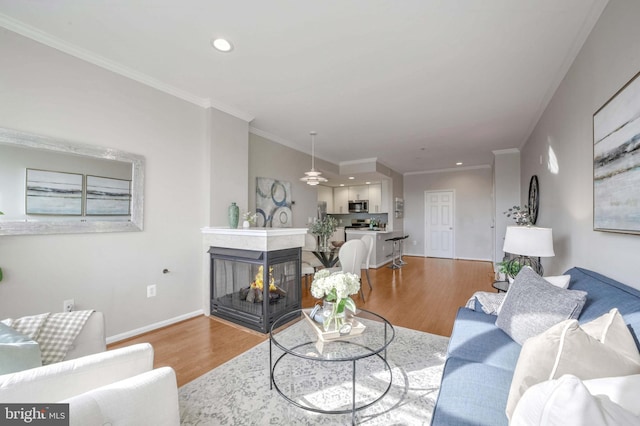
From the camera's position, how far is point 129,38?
7.22 feet

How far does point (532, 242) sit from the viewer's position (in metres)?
2.38

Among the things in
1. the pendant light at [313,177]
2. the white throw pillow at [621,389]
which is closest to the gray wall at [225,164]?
the pendant light at [313,177]

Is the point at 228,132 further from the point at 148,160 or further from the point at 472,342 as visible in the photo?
the point at 472,342

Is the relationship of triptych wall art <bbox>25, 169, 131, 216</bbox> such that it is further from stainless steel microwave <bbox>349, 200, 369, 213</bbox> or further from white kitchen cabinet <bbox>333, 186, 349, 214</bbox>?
white kitchen cabinet <bbox>333, 186, 349, 214</bbox>

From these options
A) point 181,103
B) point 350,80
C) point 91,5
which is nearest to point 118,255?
point 181,103

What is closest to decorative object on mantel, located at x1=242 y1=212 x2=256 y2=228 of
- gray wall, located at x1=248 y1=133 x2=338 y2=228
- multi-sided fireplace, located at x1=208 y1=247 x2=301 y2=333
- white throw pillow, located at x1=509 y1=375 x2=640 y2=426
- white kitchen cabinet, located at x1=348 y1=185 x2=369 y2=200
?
multi-sided fireplace, located at x1=208 y1=247 x2=301 y2=333

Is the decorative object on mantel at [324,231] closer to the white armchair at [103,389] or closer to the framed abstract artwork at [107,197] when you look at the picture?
the framed abstract artwork at [107,197]

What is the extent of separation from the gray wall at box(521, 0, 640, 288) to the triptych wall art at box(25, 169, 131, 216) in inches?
151

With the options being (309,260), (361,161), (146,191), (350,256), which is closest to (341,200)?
(361,161)

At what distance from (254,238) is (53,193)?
1706 millimetres

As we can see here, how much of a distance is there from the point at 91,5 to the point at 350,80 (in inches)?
83.8

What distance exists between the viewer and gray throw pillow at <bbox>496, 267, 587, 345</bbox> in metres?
1.44

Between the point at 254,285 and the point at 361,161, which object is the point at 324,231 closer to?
the point at 254,285

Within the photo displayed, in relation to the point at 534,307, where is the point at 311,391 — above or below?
below
